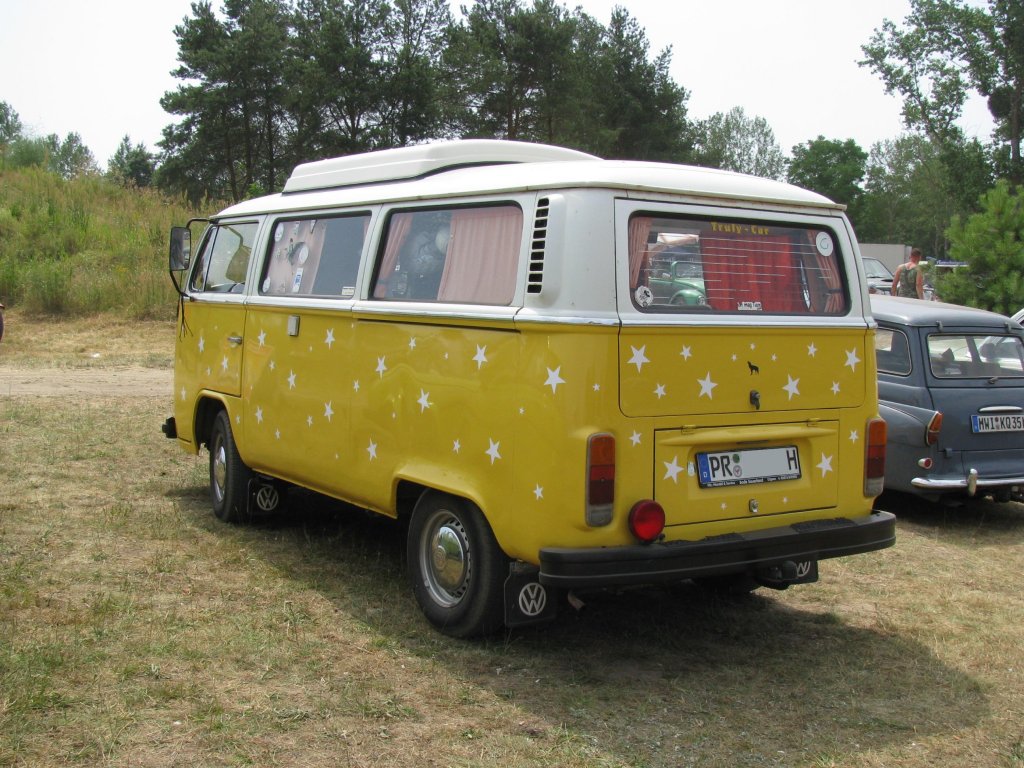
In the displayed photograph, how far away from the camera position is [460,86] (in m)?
42.8

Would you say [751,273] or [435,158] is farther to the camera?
[435,158]

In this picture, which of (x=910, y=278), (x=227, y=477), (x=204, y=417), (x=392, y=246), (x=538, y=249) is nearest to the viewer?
(x=538, y=249)

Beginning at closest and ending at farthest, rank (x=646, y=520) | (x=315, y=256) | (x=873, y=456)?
1. (x=646, y=520)
2. (x=873, y=456)
3. (x=315, y=256)

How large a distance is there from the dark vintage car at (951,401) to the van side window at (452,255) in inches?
156

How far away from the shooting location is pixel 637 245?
184 inches

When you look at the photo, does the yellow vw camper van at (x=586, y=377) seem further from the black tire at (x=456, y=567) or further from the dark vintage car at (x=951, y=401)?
the dark vintage car at (x=951, y=401)

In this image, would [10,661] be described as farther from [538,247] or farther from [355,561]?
[538,247]

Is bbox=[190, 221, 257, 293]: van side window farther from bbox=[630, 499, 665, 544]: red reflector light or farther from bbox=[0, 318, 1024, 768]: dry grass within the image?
bbox=[630, 499, 665, 544]: red reflector light

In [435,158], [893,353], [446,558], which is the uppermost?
[435,158]

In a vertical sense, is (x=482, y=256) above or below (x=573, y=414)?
above

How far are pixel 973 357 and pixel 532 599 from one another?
16.6 feet

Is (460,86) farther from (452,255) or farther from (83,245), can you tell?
(452,255)

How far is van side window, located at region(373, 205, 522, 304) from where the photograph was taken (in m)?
4.82

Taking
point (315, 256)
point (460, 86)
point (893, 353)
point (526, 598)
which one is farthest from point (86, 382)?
point (460, 86)
